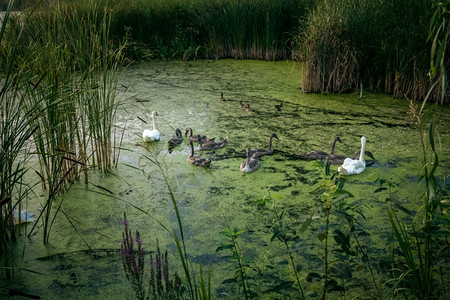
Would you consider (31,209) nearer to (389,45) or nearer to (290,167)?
(290,167)

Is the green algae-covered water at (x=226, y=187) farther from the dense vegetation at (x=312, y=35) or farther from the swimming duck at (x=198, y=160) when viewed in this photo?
the dense vegetation at (x=312, y=35)

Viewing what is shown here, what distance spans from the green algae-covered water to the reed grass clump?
240mm

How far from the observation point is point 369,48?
5.36 meters

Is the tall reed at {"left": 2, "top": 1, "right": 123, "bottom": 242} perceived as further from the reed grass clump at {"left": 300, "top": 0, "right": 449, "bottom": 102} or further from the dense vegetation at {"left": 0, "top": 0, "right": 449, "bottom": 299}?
the reed grass clump at {"left": 300, "top": 0, "right": 449, "bottom": 102}

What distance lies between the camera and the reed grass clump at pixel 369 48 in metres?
4.88

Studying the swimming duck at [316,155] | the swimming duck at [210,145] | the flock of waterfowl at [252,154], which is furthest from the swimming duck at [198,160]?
the swimming duck at [316,155]

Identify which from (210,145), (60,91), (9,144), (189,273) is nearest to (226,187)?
(210,145)

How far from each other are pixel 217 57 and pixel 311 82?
7.96 ft

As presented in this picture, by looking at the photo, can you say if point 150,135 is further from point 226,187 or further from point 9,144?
point 9,144

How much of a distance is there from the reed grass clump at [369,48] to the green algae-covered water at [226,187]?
240 millimetres

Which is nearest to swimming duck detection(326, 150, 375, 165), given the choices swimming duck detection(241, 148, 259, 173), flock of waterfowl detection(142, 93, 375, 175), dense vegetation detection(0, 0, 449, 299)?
flock of waterfowl detection(142, 93, 375, 175)

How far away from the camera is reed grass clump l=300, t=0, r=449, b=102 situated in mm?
4875

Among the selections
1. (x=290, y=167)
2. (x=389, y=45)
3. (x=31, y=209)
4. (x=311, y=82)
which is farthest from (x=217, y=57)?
(x=31, y=209)

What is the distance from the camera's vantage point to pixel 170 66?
279 inches
